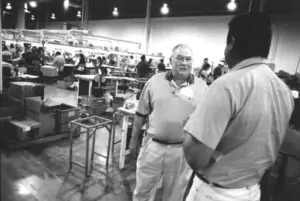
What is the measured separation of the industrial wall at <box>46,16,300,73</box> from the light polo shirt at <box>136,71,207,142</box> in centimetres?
1019

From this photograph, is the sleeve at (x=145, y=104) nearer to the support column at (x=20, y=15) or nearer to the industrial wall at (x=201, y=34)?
the industrial wall at (x=201, y=34)

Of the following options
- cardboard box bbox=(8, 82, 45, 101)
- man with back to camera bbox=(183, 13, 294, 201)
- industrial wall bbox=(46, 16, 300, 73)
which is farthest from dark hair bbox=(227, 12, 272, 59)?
industrial wall bbox=(46, 16, 300, 73)

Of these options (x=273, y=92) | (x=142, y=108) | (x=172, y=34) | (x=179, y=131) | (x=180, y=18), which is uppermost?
(x=180, y=18)

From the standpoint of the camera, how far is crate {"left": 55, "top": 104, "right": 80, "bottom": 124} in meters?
4.19

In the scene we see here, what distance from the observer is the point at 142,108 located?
211 centimetres

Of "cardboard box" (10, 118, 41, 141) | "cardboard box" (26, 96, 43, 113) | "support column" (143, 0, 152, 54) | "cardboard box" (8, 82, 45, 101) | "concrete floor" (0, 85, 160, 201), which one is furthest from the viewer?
"support column" (143, 0, 152, 54)

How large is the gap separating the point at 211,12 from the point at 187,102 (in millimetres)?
11989

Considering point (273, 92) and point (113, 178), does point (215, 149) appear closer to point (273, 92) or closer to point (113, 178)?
point (273, 92)

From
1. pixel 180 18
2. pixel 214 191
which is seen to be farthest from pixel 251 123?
pixel 180 18

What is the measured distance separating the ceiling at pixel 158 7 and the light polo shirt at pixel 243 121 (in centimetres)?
1032

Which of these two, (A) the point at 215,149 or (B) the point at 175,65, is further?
(B) the point at 175,65

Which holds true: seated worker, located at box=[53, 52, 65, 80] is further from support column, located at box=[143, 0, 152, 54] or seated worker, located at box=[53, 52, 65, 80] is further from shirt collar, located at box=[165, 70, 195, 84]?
shirt collar, located at box=[165, 70, 195, 84]

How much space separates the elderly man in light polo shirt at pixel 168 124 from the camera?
6.41 ft

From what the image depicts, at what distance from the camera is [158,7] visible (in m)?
14.5
